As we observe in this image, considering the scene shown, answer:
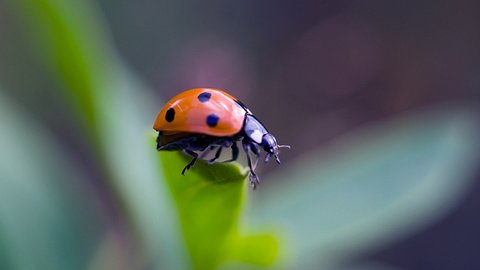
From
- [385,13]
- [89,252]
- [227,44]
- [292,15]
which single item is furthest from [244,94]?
[89,252]

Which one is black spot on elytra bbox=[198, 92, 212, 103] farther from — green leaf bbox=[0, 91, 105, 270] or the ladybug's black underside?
green leaf bbox=[0, 91, 105, 270]

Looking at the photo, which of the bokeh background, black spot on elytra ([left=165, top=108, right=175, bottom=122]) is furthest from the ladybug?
the bokeh background

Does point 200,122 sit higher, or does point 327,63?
point 327,63

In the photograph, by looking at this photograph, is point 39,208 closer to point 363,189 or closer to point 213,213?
point 213,213

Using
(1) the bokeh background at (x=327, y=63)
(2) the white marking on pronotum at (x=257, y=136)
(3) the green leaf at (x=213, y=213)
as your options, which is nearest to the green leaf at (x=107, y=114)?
(3) the green leaf at (x=213, y=213)

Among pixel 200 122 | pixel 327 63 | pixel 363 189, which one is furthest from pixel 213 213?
pixel 327 63

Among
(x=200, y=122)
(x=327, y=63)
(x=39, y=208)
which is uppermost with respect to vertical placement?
(x=327, y=63)
